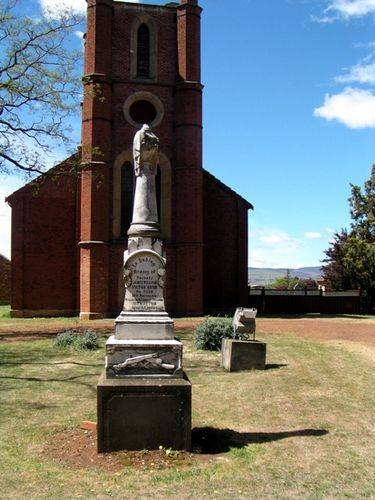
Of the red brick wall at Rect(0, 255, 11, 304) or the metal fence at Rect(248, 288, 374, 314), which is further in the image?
the red brick wall at Rect(0, 255, 11, 304)

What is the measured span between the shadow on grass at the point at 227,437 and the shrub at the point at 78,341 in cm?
787

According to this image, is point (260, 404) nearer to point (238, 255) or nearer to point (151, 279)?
point (151, 279)

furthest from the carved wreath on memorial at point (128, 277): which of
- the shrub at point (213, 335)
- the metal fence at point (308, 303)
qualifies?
the metal fence at point (308, 303)

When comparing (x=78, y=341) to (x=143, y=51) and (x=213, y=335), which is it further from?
(x=143, y=51)

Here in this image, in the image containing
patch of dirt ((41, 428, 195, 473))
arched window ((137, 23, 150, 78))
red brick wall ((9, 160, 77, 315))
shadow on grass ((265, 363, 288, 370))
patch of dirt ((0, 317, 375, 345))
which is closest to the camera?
patch of dirt ((41, 428, 195, 473))

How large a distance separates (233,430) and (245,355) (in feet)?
14.4

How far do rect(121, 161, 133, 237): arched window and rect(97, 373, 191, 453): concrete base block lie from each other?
19.2 meters

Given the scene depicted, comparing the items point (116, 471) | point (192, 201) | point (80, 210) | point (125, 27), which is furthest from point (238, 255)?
point (116, 471)

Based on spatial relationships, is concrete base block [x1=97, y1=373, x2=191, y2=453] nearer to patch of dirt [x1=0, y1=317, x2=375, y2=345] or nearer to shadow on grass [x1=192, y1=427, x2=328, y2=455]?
shadow on grass [x1=192, y1=427, x2=328, y2=455]

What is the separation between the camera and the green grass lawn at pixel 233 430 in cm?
535

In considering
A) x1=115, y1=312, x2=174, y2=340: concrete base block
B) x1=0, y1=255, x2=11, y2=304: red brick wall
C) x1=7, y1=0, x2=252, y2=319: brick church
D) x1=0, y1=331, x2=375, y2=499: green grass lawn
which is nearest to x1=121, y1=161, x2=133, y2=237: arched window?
x1=7, y1=0, x2=252, y2=319: brick church

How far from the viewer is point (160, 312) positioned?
23.2 feet

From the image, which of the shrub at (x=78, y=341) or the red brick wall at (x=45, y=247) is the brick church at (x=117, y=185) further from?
the shrub at (x=78, y=341)

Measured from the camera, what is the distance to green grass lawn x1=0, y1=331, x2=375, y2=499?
5.35 m
